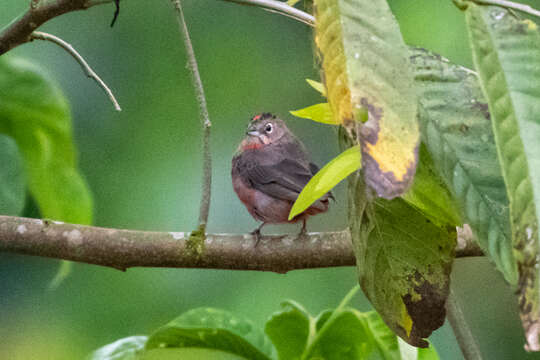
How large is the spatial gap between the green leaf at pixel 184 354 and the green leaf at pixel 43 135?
33cm

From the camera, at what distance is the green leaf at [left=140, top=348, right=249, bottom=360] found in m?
0.80

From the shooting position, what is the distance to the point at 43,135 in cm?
105

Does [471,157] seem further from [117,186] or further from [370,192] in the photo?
[117,186]

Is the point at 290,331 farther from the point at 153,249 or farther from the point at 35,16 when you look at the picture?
the point at 35,16

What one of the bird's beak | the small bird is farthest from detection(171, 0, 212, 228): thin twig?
the bird's beak

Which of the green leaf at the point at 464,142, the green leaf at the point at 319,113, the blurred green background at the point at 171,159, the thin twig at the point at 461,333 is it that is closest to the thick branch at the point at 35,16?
the green leaf at the point at 319,113

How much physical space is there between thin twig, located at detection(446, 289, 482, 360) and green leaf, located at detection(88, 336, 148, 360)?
0.32 m

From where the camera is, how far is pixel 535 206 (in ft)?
0.91

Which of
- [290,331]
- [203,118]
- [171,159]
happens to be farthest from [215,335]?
[171,159]

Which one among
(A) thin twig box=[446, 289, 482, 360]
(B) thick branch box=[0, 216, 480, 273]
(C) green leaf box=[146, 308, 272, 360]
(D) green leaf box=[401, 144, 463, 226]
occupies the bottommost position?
(B) thick branch box=[0, 216, 480, 273]

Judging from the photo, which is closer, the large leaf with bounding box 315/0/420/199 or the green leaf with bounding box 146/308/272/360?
the large leaf with bounding box 315/0/420/199

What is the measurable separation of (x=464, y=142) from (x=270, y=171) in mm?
1523

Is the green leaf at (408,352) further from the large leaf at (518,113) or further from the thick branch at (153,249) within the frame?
the large leaf at (518,113)

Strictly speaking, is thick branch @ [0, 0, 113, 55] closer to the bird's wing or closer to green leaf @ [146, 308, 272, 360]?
green leaf @ [146, 308, 272, 360]
